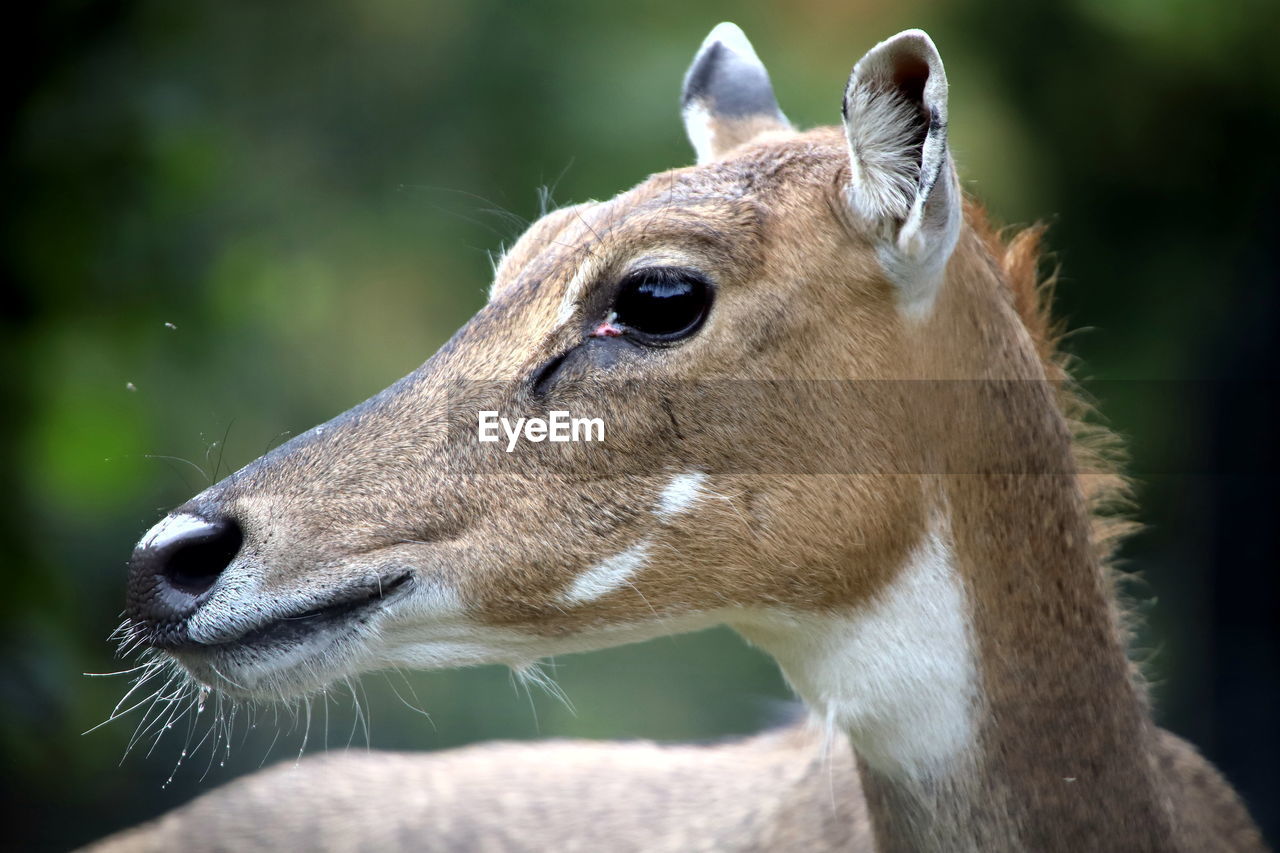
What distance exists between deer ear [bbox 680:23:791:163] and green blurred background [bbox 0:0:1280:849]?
224cm

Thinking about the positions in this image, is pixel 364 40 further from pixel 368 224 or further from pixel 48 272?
pixel 48 272

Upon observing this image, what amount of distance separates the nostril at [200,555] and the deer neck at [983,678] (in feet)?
4.22

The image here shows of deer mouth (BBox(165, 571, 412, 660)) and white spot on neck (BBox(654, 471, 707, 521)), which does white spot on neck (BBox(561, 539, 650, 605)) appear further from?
deer mouth (BBox(165, 571, 412, 660))

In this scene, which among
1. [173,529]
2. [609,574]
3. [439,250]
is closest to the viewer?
[173,529]

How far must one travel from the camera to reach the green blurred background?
5.33 meters

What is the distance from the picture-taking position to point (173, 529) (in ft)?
9.21

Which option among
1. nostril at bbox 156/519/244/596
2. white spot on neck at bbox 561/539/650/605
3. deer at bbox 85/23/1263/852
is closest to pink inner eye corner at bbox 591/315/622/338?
deer at bbox 85/23/1263/852

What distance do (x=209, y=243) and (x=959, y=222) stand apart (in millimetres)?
4252

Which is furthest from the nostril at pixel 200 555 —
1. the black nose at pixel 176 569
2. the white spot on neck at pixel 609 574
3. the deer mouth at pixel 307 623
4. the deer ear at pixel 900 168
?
the deer ear at pixel 900 168

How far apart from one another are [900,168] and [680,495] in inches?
37.6

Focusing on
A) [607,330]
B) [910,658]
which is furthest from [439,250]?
[910,658]

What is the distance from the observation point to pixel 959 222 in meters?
2.99

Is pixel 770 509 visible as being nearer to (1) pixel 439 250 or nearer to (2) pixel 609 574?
(2) pixel 609 574

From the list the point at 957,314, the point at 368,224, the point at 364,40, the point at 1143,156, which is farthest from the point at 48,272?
the point at 1143,156
